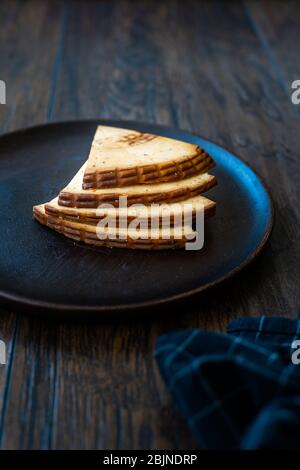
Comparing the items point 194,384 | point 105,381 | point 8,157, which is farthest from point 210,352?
point 8,157

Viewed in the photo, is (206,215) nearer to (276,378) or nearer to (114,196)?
(114,196)

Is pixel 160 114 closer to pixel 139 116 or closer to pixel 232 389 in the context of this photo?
pixel 139 116

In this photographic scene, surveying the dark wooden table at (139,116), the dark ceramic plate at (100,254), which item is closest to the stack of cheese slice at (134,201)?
the dark ceramic plate at (100,254)

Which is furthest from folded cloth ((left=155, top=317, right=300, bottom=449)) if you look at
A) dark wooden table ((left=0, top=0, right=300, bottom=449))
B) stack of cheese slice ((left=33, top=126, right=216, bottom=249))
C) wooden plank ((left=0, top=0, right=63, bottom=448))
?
stack of cheese slice ((left=33, top=126, right=216, bottom=249))

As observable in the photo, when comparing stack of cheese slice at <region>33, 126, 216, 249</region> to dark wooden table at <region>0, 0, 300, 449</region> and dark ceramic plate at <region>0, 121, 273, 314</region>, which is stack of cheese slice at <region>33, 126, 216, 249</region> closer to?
dark ceramic plate at <region>0, 121, 273, 314</region>

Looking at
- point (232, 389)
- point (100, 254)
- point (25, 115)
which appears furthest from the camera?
point (25, 115)

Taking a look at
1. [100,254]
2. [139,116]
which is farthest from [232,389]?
[139,116]

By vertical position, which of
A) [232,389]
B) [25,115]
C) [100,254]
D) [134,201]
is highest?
[25,115]
